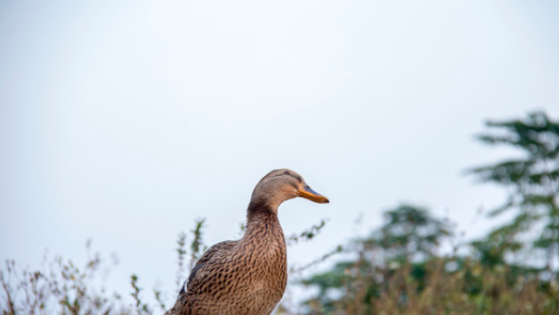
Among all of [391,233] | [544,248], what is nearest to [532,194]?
[544,248]

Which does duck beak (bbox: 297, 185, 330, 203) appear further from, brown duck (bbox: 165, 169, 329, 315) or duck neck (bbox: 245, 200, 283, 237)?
duck neck (bbox: 245, 200, 283, 237)

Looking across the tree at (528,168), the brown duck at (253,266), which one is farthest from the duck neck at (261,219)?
the tree at (528,168)

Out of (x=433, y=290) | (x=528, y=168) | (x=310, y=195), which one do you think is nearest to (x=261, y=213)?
(x=310, y=195)

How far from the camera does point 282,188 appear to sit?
4.16 metres

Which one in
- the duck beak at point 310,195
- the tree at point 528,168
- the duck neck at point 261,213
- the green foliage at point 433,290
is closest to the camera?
the duck beak at point 310,195

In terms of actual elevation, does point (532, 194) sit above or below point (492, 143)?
below

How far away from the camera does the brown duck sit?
3.95 metres

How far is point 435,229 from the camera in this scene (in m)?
17.7

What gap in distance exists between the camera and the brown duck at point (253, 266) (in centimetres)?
395

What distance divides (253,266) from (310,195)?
0.55 metres

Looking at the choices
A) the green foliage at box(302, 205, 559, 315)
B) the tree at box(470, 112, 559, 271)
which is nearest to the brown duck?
the green foliage at box(302, 205, 559, 315)

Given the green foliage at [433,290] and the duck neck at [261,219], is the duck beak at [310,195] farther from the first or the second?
the green foliage at [433,290]

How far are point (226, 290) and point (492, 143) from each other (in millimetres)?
18666

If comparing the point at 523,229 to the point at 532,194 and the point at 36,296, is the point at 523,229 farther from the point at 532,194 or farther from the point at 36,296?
the point at 36,296
